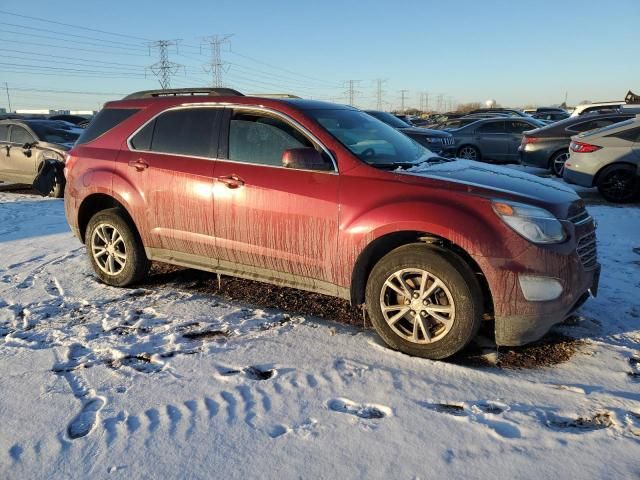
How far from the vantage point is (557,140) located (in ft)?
38.7

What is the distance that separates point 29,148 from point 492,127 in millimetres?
12072

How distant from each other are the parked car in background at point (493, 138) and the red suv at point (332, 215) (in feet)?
36.0

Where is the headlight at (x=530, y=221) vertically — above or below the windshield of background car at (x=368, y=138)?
below

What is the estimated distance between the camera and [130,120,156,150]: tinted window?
185 inches

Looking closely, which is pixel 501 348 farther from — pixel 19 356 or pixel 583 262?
pixel 19 356

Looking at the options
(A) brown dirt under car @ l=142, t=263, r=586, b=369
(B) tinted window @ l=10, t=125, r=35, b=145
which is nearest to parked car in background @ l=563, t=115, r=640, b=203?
(A) brown dirt under car @ l=142, t=263, r=586, b=369

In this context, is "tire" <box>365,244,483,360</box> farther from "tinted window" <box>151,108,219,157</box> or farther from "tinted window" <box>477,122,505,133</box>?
"tinted window" <box>477,122,505,133</box>

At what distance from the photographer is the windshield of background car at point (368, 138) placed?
3941 mm

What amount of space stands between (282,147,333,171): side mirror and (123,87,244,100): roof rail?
106cm

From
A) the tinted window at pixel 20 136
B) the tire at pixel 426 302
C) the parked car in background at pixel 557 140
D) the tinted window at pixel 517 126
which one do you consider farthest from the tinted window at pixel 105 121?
the tinted window at pixel 517 126

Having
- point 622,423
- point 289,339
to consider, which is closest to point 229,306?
point 289,339

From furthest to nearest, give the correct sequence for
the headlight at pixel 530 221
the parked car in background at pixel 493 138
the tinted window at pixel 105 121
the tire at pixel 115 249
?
1. the parked car in background at pixel 493 138
2. the tinted window at pixel 105 121
3. the tire at pixel 115 249
4. the headlight at pixel 530 221

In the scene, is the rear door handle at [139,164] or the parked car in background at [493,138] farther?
the parked car in background at [493,138]

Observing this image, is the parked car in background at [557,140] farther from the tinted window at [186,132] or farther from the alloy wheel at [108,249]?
the alloy wheel at [108,249]
